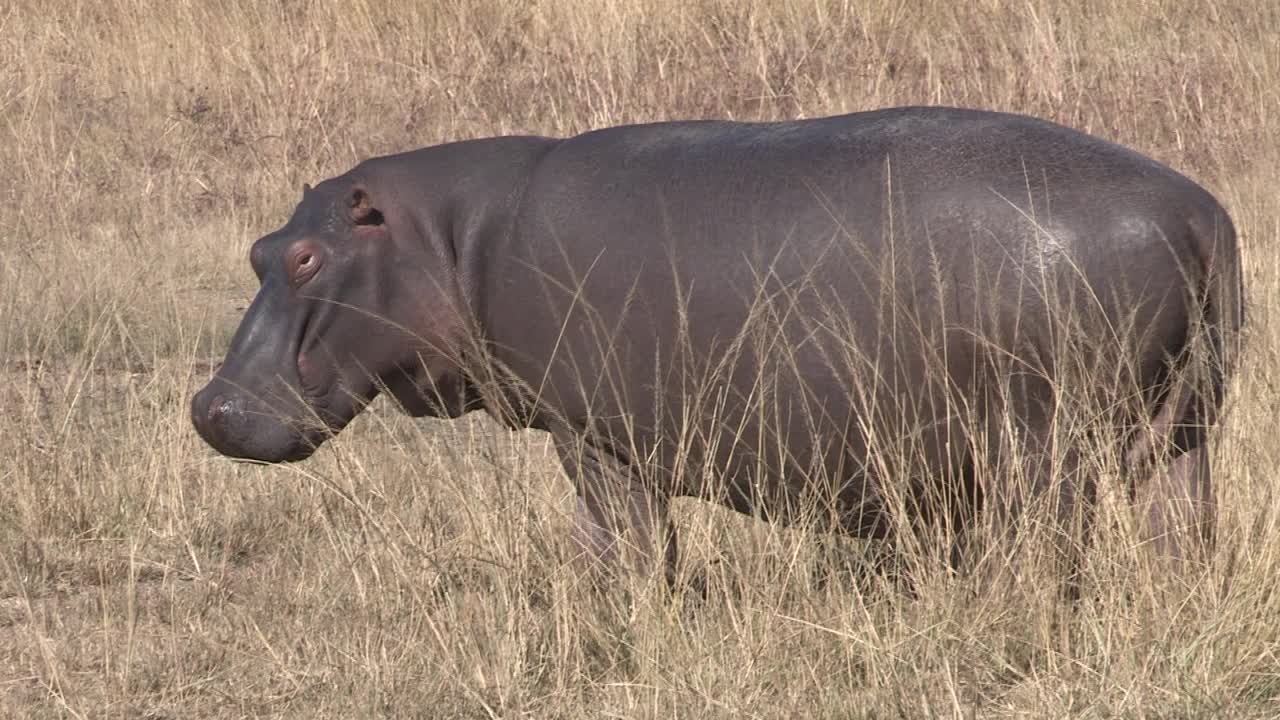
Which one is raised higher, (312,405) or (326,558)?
(312,405)

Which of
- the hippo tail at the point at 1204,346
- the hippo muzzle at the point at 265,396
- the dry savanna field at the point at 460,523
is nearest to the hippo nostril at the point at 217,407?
the hippo muzzle at the point at 265,396

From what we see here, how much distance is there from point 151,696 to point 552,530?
31.8 inches

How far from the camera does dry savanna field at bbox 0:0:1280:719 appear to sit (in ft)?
9.41

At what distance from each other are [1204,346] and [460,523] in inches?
60.5

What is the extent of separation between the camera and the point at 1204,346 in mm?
2934

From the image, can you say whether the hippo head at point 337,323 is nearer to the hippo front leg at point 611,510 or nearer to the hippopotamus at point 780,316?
the hippopotamus at point 780,316

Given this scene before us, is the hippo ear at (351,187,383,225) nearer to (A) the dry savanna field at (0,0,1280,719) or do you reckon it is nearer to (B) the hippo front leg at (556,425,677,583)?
(A) the dry savanna field at (0,0,1280,719)

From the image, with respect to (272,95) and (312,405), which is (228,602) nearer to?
(312,405)

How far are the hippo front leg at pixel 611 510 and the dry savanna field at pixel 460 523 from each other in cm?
8

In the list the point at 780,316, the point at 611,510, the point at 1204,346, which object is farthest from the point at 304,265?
the point at 1204,346

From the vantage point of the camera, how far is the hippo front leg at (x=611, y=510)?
3.42m

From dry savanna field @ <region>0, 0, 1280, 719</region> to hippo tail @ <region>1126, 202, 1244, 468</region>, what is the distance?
7.2 inches

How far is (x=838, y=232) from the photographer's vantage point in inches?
122

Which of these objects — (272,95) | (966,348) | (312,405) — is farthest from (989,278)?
(272,95)
